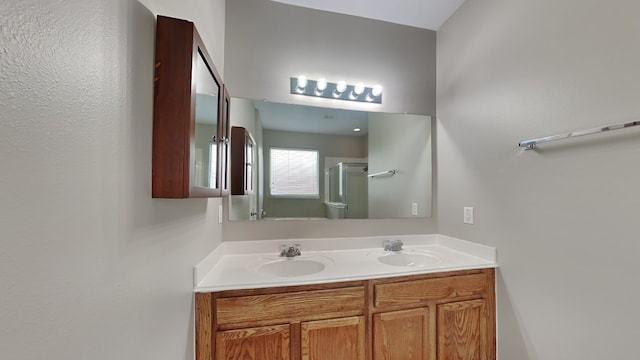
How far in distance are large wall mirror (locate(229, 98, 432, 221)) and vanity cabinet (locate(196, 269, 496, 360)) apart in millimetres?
656

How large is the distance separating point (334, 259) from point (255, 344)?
685 millimetres

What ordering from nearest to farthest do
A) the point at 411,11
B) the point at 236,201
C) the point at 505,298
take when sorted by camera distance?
the point at 505,298, the point at 236,201, the point at 411,11

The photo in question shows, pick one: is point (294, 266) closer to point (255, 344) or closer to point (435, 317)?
point (255, 344)

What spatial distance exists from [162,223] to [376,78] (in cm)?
185

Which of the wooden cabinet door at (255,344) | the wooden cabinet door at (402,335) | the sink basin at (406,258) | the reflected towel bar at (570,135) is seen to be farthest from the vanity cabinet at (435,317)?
the reflected towel bar at (570,135)

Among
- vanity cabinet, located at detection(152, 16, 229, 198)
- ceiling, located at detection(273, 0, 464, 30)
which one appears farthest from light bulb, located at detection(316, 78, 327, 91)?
vanity cabinet, located at detection(152, 16, 229, 198)

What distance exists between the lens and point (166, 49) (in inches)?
33.3

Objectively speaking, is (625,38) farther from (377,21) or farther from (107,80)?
(107,80)

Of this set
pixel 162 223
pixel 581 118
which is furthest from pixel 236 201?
pixel 581 118

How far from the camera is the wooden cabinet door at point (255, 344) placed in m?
1.25

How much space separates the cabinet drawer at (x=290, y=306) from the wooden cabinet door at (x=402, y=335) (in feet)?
0.57

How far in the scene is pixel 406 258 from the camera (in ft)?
6.22

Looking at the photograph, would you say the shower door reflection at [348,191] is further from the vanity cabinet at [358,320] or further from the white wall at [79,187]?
the white wall at [79,187]

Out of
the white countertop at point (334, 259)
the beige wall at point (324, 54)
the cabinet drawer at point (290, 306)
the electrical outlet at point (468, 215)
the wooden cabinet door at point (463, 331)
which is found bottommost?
the wooden cabinet door at point (463, 331)
